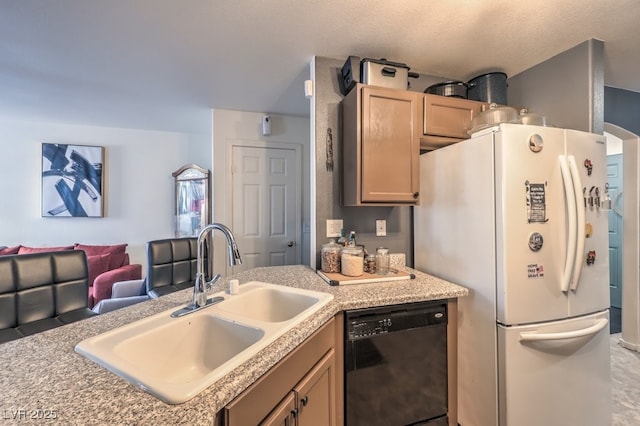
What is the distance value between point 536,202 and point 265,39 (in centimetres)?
180

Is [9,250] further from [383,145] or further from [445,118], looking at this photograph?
[445,118]

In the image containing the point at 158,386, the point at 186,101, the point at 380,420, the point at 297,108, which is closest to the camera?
the point at 158,386

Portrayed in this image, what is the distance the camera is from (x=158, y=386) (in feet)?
2.04

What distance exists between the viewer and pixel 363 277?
1636 millimetres

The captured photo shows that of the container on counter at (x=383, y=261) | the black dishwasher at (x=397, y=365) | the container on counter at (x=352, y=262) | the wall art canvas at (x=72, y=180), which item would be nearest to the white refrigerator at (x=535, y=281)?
the black dishwasher at (x=397, y=365)

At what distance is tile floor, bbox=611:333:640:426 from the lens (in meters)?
1.68

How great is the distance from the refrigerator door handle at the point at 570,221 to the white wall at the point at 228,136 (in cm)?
241

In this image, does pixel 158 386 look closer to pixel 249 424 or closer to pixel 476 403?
pixel 249 424

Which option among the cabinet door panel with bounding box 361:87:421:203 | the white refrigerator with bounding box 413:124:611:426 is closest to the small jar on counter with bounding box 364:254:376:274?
the cabinet door panel with bounding box 361:87:421:203

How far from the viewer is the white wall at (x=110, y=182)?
3.43 meters

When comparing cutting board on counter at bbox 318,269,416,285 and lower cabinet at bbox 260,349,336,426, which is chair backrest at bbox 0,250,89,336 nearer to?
cutting board on counter at bbox 318,269,416,285

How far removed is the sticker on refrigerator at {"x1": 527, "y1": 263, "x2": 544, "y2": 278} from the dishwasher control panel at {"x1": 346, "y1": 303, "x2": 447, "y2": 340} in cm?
43

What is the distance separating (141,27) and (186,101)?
1.21 m

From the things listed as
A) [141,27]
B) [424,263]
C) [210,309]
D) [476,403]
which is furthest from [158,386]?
[141,27]
